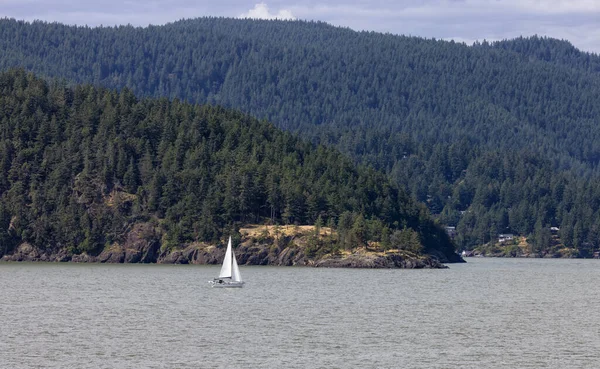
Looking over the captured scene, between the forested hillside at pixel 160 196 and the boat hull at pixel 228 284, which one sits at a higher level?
the forested hillside at pixel 160 196

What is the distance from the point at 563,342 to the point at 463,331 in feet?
26.8

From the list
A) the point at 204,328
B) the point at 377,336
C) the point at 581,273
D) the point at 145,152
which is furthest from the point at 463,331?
the point at 145,152

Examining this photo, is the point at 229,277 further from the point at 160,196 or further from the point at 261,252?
the point at 160,196

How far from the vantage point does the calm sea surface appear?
65.8m

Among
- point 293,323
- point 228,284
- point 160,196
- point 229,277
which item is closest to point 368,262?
point 160,196

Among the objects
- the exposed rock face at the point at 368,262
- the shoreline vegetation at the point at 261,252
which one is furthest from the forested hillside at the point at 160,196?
the exposed rock face at the point at 368,262

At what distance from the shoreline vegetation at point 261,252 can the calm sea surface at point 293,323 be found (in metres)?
29.0

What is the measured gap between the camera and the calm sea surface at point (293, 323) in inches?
2589

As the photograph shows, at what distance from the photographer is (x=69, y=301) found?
328ft

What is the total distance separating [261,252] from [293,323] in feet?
287

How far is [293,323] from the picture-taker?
8356 cm

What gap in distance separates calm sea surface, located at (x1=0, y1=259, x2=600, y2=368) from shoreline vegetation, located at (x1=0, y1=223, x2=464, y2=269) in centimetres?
2896

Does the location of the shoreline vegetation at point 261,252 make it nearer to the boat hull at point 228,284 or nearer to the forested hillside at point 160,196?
→ the forested hillside at point 160,196

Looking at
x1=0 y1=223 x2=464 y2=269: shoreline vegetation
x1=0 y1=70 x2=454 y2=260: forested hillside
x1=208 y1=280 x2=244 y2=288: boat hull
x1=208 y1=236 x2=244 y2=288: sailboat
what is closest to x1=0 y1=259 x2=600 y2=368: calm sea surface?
x1=208 y1=280 x2=244 y2=288: boat hull
